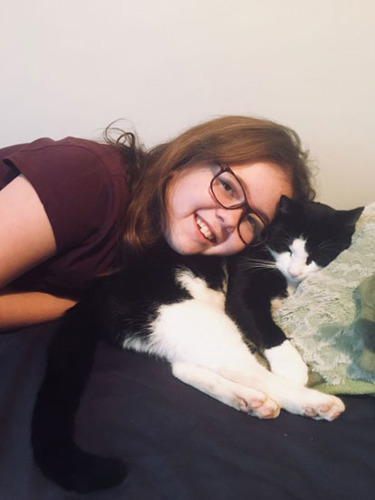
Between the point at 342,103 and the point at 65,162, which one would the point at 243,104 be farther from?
the point at 65,162

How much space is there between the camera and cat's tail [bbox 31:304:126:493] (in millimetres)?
629

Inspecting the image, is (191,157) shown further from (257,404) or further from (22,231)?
(257,404)

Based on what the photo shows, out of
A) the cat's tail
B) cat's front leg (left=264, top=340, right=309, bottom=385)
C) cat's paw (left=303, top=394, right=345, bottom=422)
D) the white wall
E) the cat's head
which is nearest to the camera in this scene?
the cat's tail

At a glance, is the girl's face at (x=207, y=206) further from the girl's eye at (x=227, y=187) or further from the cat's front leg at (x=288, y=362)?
the cat's front leg at (x=288, y=362)

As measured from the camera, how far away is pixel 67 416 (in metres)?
0.73

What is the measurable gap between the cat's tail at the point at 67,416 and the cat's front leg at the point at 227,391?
0.71ft

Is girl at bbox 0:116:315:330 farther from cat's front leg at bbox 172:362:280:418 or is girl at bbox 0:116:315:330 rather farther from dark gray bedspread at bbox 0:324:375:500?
cat's front leg at bbox 172:362:280:418

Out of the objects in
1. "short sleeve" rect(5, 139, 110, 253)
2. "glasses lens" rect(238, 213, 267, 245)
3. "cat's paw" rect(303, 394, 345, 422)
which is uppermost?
"short sleeve" rect(5, 139, 110, 253)

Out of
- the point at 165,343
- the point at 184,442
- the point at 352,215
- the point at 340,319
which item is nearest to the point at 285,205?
the point at 352,215

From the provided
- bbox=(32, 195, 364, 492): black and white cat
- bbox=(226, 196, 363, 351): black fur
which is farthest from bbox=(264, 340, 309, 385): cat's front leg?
bbox=(226, 196, 363, 351): black fur

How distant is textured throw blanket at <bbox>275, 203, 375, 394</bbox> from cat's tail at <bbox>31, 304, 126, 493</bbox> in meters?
0.49

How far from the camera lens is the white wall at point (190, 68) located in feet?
4.08

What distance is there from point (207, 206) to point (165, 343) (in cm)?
36

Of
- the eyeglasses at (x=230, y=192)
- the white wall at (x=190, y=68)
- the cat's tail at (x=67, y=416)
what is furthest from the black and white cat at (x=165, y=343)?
the white wall at (x=190, y=68)
